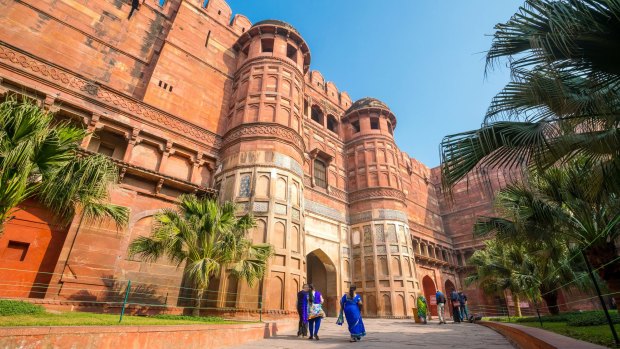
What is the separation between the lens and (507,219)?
9836mm

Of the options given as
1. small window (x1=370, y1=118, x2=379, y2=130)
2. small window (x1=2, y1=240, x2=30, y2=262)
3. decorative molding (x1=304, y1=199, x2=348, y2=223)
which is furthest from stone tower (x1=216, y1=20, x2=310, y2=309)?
small window (x1=370, y1=118, x2=379, y2=130)

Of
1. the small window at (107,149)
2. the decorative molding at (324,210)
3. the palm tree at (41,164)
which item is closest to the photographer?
the palm tree at (41,164)

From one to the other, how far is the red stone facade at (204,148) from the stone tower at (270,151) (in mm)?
61

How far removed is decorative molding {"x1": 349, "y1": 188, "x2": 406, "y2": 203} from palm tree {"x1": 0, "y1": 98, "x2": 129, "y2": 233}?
14771 mm

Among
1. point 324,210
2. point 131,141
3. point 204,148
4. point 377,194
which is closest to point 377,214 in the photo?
point 377,194

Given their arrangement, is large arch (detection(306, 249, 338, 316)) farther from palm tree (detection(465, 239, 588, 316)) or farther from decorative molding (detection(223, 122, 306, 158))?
palm tree (detection(465, 239, 588, 316))

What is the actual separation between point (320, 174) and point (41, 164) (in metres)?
14.6

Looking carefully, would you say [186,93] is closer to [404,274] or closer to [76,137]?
[76,137]

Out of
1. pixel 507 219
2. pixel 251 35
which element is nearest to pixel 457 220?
pixel 507 219

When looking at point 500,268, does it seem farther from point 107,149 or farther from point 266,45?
point 107,149

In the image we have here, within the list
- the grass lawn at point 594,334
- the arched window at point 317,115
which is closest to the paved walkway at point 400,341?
the grass lawn at point 594,334

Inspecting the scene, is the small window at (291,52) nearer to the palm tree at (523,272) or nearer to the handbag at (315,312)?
the palm tree at (523,272)

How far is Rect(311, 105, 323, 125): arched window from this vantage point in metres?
21.9

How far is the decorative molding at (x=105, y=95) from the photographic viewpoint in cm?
1045
